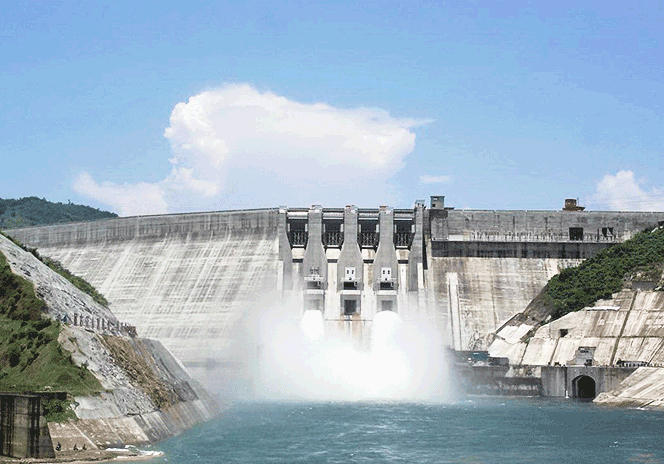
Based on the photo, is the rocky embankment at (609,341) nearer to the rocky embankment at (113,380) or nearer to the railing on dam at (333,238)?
the railing on dam at (333,238)

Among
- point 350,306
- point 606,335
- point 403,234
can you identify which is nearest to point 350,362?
point 350,306

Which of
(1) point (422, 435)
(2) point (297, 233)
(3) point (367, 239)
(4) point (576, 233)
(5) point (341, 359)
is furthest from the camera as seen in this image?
(4) point (576, 233)

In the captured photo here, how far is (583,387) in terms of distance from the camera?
82375 millimetres

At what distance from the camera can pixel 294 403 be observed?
76.6 meters

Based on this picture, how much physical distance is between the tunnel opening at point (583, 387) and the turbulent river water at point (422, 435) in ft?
23.9

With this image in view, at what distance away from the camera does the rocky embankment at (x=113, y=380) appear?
138 ft

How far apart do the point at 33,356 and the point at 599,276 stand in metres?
65.4

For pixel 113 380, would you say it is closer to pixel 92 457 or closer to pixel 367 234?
pixel 92 457

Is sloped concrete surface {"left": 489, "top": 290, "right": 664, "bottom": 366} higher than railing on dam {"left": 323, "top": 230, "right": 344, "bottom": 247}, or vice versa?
railing on dam {"left": 323, "top": 230, "right": 344, "bottom": 247}

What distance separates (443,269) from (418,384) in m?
19.0

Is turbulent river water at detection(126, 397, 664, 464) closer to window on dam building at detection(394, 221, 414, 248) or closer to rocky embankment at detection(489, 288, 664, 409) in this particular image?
rocky embankment at detection(489, 288, 664, 409)

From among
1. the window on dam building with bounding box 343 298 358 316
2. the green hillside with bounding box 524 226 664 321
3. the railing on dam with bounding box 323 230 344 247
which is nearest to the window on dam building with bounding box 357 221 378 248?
the railing on dam with bounding box 323 230 344 247

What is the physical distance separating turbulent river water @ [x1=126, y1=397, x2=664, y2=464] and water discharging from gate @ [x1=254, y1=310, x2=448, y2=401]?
34.8 ft

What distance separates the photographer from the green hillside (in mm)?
92956
